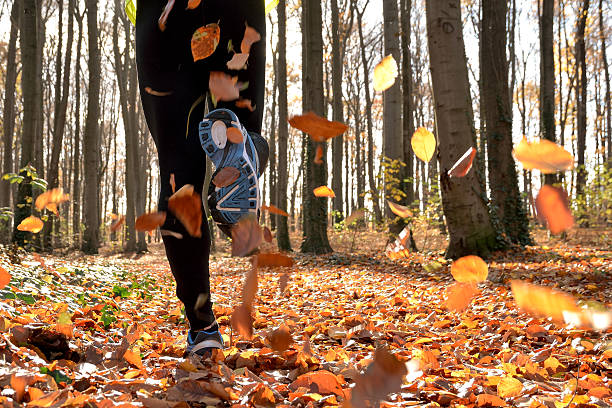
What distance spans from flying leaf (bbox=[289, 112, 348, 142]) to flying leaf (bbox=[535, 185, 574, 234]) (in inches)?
26.8

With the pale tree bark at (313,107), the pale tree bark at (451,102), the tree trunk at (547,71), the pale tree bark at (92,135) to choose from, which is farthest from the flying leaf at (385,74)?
the pale tree bark at (92,135)

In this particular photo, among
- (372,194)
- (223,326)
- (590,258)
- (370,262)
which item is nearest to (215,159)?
(223,326)

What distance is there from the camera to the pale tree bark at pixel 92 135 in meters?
10.8

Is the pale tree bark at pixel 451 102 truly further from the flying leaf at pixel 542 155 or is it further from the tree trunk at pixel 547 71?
the tree trunk at pixel 547 71

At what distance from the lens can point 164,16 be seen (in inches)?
56.9

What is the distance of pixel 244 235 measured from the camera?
51.9 inches

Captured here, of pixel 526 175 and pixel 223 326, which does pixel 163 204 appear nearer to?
pixel 223 326

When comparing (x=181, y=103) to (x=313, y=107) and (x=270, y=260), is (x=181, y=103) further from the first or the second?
(x=313, y=107)

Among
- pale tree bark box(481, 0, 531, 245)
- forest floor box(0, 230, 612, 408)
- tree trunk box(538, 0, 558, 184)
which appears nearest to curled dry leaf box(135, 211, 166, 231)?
forest floor box(0, 230, 612, 408)

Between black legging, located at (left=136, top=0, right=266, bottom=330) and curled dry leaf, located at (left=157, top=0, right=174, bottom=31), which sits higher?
curled dry leaf, located at (left=157, top=0, right=174, bottom=31)

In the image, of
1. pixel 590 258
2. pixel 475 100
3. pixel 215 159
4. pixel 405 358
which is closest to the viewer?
pixel 215 159

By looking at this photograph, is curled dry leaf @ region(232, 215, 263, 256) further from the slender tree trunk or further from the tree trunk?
the tree trunk

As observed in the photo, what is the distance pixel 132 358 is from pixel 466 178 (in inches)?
173

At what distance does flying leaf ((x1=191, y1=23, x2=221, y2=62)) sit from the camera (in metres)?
1.49
